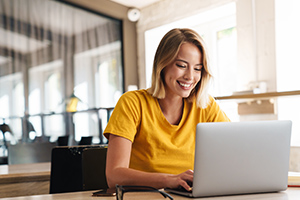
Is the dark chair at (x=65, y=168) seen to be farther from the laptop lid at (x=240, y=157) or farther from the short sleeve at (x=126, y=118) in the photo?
the laptop lid at (x=240, y=157)

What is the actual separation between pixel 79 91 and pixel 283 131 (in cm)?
529

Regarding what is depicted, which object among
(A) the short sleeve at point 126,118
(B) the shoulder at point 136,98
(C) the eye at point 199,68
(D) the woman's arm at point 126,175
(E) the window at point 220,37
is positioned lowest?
(D) the woman's arm at point 126,175

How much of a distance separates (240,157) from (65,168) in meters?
0.98

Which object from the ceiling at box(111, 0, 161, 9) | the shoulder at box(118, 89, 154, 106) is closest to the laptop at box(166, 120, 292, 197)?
the shoulder at box(118, 89, 154, 106)

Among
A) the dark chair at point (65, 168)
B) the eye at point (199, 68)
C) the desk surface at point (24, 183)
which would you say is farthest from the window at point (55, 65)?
the eye at point (199, 68)

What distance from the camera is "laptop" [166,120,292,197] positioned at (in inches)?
41.0

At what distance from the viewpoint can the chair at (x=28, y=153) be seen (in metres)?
2.52

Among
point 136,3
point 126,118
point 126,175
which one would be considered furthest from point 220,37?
point 126,175

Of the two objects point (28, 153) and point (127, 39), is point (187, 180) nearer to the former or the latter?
point (28, 153)

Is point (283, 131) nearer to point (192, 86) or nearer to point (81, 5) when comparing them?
point (192, 86)

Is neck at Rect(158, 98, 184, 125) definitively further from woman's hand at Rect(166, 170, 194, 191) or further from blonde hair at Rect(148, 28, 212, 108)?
woman's hand at Rect(166, 170, 194, 191)

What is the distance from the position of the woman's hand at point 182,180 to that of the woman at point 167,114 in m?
0.27

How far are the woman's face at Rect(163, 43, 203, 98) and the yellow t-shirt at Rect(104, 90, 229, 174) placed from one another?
0.39 ft

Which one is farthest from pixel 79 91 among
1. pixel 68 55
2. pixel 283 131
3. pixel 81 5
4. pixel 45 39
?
pixel 283 131
